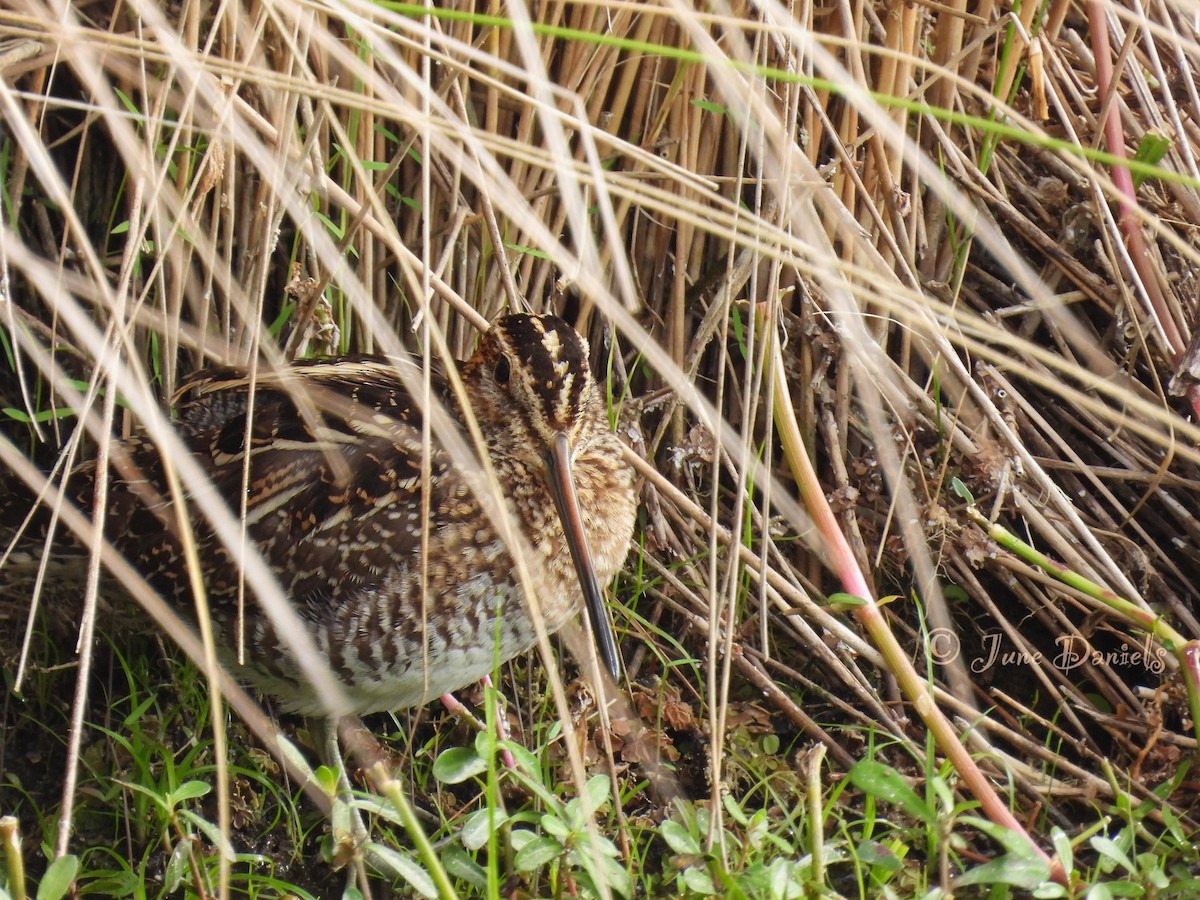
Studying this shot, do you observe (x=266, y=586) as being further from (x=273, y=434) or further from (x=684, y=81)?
(x=684, y=81)

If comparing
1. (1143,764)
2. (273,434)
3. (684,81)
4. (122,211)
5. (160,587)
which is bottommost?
(1143,764)

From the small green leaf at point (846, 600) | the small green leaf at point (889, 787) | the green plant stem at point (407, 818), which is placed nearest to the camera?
the green plant stem at point (407, 818)

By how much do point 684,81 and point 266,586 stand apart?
5.56 feet

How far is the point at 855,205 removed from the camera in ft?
9.86

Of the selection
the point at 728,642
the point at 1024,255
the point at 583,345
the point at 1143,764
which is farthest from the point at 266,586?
the point at 1024,255

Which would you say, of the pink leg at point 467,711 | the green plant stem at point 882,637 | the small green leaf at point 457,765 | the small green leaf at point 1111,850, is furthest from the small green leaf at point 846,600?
the pink leg at point 467,711

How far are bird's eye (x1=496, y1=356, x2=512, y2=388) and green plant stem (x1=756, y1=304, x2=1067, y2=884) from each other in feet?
1.88

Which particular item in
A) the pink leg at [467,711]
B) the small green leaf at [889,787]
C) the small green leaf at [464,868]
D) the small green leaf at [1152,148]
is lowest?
the pink leg at [467,711]

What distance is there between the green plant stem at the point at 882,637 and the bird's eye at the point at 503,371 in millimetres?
572

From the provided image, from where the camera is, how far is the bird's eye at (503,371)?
2576mm

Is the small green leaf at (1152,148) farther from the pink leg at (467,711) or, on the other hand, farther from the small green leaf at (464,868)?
the small green leaf at (464,868)

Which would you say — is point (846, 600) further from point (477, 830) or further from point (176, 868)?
point (176, 868)

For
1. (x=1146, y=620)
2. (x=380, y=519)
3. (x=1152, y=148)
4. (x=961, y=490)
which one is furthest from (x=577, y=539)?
(x=1152, y=148)

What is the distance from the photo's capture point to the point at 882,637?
7.13 feet
